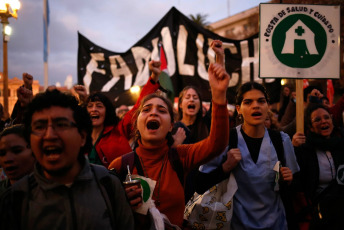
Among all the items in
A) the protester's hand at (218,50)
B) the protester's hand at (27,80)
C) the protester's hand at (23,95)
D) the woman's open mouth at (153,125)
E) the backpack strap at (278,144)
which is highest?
the protester's hand at (218,50)

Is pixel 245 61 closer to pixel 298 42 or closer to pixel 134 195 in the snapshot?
pixel 298 42

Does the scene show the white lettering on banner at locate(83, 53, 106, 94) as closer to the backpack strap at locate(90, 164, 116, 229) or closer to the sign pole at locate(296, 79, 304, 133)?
the sign pole at locate(296, 79, 304, 133)

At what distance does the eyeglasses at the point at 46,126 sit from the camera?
1.60 meters

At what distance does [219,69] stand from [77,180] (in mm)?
1115

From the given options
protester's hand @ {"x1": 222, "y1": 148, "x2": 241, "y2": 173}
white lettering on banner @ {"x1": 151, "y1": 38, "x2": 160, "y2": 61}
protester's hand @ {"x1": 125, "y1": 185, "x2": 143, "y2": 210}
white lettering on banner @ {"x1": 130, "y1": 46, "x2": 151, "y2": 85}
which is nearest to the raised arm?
protester's hand @ {"x1": 222, "y1": 148, "x2": 241, "y2": 173}

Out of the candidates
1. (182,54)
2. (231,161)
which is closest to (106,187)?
(231,161)

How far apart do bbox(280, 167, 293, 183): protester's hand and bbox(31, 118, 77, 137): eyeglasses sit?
170 centimetres

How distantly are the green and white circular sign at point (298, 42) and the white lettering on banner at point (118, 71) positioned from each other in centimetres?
521

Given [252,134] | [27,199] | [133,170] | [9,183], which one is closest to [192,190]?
[252,134]

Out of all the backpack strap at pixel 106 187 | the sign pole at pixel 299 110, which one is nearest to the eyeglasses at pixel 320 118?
the sign pole at pixel 299 110

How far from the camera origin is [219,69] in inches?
83.2

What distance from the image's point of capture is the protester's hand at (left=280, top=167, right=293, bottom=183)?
99.2 inches

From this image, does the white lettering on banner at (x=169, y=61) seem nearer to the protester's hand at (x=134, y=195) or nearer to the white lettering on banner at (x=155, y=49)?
the white lettering on banner at (x=155, y=49)

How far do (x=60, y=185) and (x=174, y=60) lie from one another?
6.42m
